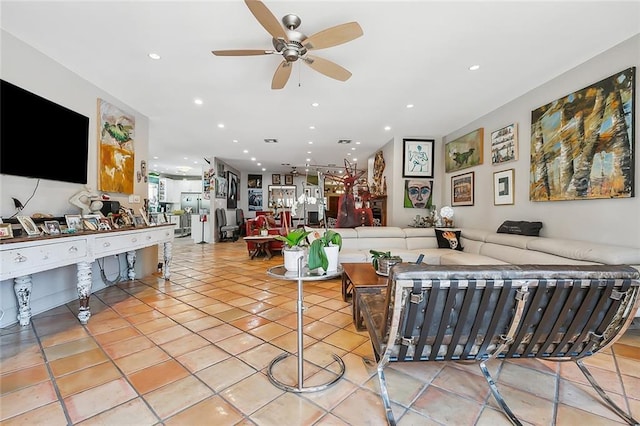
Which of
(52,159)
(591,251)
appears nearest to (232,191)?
(52,159)

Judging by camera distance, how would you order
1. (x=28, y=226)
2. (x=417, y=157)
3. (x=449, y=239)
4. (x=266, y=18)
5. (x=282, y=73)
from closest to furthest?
(x=266, y=18)
(x=28, y=226)
(x=282, y=73)
(x=449, y=239)
(x=417, y=157)

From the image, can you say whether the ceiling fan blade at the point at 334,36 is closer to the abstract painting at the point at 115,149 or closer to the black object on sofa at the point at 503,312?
the black object on sofa at the point at 503,312

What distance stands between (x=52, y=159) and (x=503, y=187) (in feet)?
19.9

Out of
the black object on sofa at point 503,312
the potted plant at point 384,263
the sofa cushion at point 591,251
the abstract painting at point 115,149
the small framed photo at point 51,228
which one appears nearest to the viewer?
the black object on sofa at point 503,312

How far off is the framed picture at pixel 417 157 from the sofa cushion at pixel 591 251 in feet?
10.2

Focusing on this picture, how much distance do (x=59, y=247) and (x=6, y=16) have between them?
203 centimetres

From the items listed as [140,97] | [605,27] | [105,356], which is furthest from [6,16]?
[605,27]

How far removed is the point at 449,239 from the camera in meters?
4.46

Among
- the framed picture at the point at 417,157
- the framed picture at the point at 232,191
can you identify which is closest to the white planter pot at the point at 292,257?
the framed picture at the point at 417,157

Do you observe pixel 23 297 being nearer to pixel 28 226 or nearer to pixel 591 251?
pixel 28 226

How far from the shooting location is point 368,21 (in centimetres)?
225

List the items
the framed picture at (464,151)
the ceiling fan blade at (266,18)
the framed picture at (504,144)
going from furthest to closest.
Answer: the framed picture at (464,151) → the framed picture at (504,144) → the ceiling fan blade at (266,18)

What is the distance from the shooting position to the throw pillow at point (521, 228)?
11.4 ft

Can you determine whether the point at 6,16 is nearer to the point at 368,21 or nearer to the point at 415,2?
the point at 368,21
